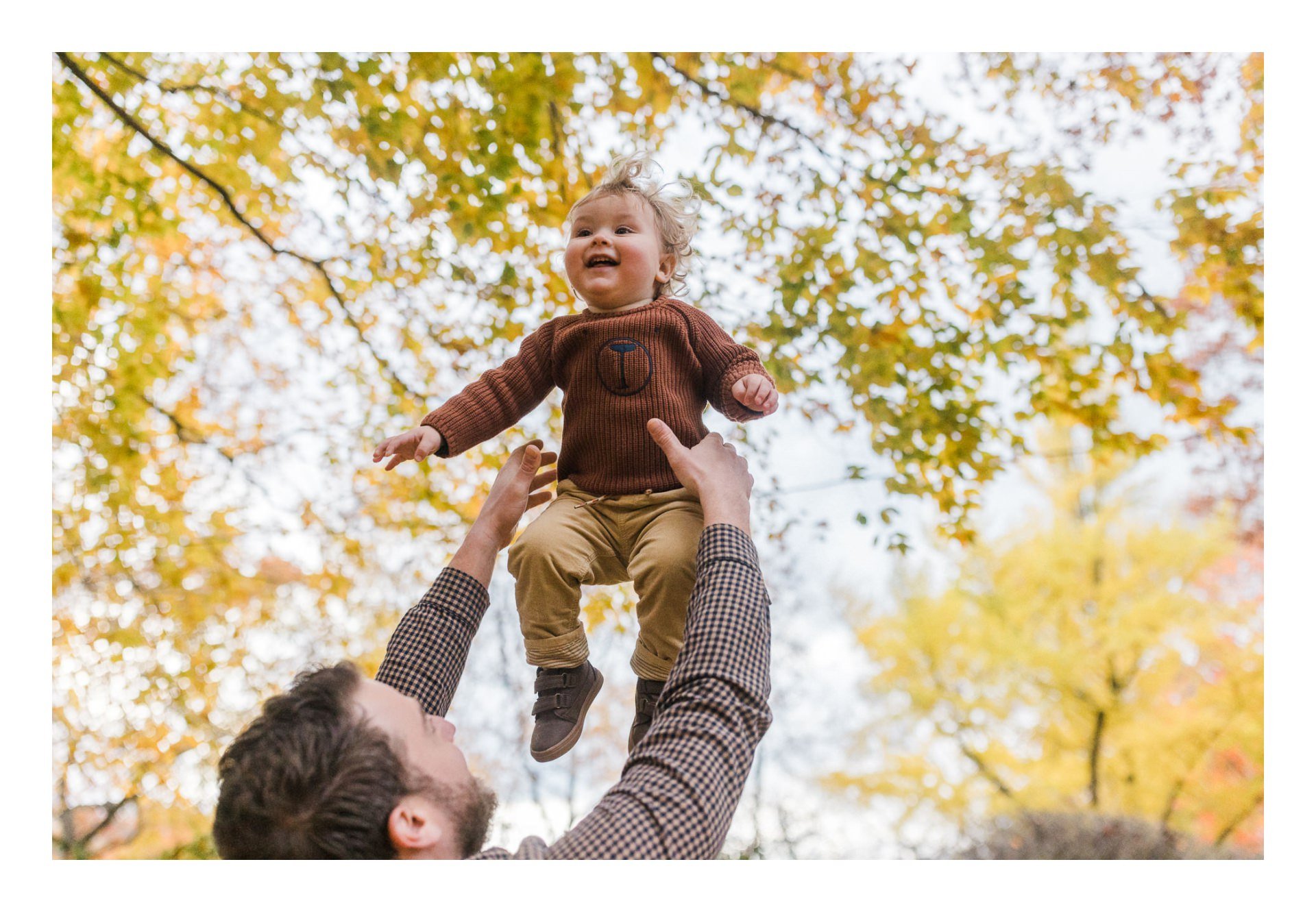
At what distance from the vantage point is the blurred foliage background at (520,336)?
125 inches

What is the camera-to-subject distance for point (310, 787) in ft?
3.69

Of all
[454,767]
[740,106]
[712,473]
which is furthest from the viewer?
[740,106]

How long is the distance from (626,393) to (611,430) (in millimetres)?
61

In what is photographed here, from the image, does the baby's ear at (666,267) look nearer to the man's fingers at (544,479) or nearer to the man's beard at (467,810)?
the man's fingers at (544,479)

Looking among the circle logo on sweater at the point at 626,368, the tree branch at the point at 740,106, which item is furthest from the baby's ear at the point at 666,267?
the tree branch at the point at 740,106

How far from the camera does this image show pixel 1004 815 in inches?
215

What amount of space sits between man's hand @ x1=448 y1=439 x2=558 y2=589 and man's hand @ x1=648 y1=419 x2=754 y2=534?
23 centimetres

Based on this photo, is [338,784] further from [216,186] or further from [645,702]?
[216,186]

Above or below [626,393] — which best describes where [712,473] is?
below

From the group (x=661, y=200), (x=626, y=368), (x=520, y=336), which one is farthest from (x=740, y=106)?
(x=626, y=368)

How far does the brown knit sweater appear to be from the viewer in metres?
1.45

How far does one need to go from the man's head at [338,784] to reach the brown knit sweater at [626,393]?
43 centimetres
